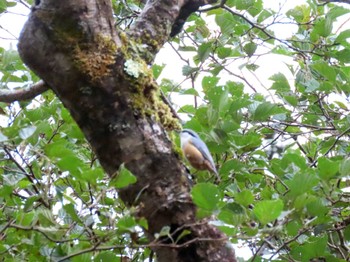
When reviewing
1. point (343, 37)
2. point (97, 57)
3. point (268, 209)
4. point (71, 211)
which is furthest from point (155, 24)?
point (343, 37)

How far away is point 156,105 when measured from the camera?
4.12 feet

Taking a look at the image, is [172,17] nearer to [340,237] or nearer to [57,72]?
→ [57,72]

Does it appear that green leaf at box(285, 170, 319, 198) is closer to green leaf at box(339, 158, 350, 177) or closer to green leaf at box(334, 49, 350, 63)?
green leaf at box(339, 158, 350, 177)

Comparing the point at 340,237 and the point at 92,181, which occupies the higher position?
the point at 92,181

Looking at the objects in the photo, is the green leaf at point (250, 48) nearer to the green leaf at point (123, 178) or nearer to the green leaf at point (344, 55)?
the green leaf at point (344, 55)

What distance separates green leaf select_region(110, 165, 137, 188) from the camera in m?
1.04

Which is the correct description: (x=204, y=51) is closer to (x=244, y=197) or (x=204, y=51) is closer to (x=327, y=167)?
(x=327, y=167)

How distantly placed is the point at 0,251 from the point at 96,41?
647mm

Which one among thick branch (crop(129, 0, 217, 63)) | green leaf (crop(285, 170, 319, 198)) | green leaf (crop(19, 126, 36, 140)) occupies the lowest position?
green leaf (crop(285, 170, 319, 198))

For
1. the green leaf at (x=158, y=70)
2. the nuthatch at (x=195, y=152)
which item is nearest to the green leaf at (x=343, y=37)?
the green leaf at (x=158, y=70)

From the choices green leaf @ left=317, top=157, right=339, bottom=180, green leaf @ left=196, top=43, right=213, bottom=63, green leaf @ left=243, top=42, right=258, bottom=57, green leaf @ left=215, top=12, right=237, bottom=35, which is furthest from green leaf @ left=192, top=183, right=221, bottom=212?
green leaf @ left=243, top=42, right=258, bottom=57

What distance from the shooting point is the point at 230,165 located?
1.58 m

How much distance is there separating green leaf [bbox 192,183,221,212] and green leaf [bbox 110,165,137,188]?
114mm

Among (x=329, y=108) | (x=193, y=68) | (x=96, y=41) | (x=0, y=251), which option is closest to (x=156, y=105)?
(x=96, y=41)
